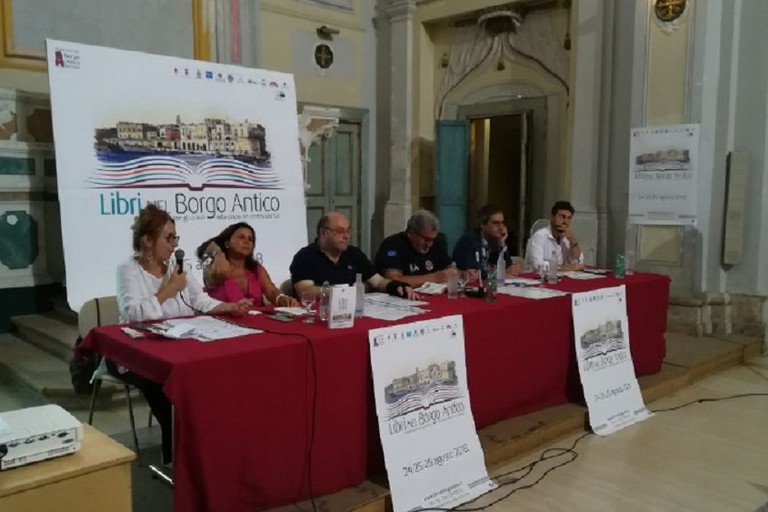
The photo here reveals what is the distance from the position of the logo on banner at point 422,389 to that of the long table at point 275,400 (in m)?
0.09

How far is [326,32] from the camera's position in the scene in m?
7.20

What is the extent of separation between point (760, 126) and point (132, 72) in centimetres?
454

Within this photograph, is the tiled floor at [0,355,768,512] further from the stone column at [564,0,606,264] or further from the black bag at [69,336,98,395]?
the stone column at [564,0,606,264]

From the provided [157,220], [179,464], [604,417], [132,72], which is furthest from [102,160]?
[604,417]

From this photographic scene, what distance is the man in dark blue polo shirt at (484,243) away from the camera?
3980mm

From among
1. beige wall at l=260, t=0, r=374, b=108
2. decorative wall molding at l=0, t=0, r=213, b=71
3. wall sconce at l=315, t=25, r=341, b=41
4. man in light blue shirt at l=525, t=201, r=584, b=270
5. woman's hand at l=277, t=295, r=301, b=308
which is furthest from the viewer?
wall sconce at l=315, t=25, r=341, b=41

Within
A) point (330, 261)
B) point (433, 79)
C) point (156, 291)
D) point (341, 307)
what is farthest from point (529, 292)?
A: point (433, 79)

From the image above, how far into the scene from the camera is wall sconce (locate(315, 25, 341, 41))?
7.15 m

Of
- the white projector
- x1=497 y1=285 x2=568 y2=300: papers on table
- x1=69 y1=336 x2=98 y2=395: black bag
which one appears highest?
x1=497 y1=285 x2=568 y2=300: papers on table

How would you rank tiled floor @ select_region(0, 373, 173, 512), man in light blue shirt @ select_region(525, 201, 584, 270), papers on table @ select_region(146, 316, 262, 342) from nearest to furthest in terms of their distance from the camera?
papers on table @ select_region(146, 316, 262, 342), tiled floor @ select_region(0, 373, 173, 512), man in light blue shirt @ select_region(525, 201, 584, 270)

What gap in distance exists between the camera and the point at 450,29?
7.43m

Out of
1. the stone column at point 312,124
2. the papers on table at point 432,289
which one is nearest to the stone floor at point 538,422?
the papers on table at point 432,289

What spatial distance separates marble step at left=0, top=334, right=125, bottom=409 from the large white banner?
0.46 metres

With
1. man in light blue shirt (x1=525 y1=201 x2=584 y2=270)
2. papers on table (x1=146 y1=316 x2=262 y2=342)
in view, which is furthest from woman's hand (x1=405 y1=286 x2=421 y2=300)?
man in light blue shirt (x1=525 y1=201 x2=584 y2=270)
